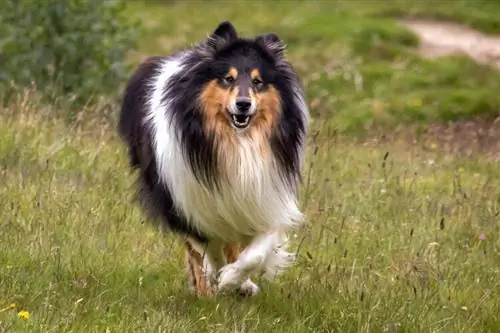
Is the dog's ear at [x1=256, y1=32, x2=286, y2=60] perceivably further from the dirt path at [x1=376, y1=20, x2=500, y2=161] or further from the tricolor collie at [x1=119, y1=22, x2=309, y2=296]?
the dirt path at [x1=376, y1=20, x2=500, y2=161]

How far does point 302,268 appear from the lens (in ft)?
20.2

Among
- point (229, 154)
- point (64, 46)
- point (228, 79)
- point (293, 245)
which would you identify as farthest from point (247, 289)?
point (64, 46)

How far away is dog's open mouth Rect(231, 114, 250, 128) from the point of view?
5.45 m

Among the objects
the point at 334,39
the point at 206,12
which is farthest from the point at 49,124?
the point at 206,12

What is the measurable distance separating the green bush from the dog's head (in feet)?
15.3

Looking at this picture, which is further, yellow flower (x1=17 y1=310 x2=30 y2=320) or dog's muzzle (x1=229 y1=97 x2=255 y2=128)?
dog's muzzle (x1=229 y1=97 x2=255 y2=128)

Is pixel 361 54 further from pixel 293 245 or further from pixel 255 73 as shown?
pixel 255 73

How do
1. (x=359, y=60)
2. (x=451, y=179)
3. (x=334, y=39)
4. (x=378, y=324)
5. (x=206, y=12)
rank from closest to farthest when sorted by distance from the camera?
(x=378, y=324)
(x=451, y=179)
(x=359, y=60)
(x=334, y=39)
(x=206, y=12)

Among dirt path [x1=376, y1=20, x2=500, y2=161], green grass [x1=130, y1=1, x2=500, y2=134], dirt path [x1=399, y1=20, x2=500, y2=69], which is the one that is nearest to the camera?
dirt path [x1=376, y1=20, x2=500, y2=161]

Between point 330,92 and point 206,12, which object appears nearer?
point 330,92

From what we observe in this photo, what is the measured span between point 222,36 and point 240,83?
13.3 inches

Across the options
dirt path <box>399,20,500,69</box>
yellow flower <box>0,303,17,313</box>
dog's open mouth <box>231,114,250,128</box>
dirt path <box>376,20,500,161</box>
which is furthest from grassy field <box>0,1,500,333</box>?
dirt path <box>399,20,500,69</box>

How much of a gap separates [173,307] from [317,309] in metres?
0.75

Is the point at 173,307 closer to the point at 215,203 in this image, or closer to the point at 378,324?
the point at 215,203
